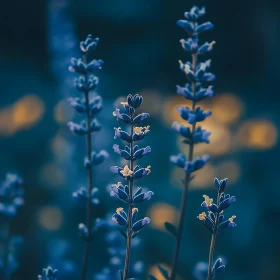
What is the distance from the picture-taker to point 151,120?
3438mm

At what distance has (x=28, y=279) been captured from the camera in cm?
193

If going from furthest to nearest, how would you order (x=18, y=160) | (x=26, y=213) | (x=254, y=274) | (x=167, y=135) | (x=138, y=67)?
(x=138, y=67) → (x=167, y=135) → (x=18, y=160) → (x=26, y=213) → (x=254, y=274)

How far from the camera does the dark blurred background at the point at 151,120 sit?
→ 2324 mm

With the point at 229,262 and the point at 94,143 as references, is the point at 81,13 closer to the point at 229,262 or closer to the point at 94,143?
the point at 94,143

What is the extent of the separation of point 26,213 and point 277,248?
1371 mm

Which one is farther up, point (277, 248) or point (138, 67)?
point (138, 67)

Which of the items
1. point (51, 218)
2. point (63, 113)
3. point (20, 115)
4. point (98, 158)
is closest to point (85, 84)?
point (98, 158)

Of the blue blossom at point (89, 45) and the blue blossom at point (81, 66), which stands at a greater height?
the blue blossom at point (89, 45)

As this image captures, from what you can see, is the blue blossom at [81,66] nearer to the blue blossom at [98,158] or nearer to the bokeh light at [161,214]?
the blue blossom at [98,158]

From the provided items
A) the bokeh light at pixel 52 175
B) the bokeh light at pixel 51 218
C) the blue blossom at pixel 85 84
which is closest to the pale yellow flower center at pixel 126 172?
the blue blossom at pixel 85 84

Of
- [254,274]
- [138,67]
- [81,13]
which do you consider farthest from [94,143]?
[81,13]

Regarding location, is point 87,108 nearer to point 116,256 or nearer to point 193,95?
point 193,95

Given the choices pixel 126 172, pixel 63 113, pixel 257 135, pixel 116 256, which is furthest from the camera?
pixel 257 135

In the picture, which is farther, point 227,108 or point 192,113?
point 227,108
